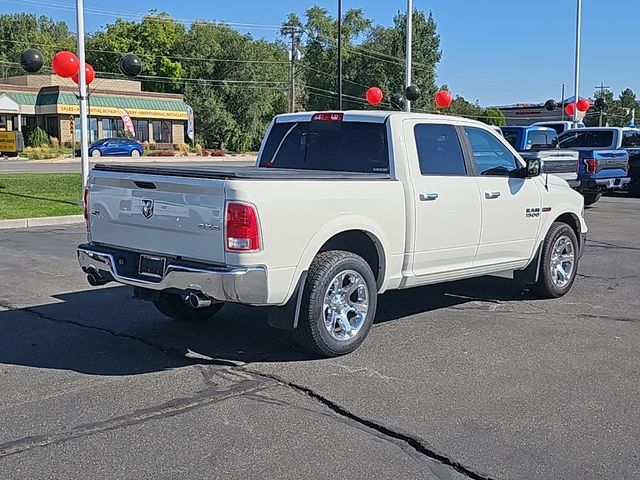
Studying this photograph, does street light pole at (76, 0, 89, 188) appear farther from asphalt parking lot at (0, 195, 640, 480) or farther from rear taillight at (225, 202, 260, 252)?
rear taillight at (225, 202, 260, 252)

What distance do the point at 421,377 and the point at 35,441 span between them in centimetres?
266

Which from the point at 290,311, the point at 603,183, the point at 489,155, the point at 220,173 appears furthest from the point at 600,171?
the point at 220,173

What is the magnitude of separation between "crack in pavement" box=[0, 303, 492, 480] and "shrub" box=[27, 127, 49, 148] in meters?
52.3

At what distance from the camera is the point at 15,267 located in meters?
10.1

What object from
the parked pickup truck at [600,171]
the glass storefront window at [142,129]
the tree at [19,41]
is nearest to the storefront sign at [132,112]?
the glass storefront window at [142,129]

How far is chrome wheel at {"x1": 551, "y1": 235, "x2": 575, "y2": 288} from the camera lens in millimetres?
8391

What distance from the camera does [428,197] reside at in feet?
21.9

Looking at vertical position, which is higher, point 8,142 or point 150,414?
point 8,142

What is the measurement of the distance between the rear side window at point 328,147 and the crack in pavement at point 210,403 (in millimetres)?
2179

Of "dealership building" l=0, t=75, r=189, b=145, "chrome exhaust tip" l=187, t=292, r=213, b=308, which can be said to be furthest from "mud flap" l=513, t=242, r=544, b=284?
"dealership building" l=0, t=75, r=189, b=145

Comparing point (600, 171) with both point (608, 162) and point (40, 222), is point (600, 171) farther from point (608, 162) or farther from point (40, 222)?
point (40, 222)

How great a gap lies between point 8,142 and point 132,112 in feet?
102

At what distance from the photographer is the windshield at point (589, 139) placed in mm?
21422

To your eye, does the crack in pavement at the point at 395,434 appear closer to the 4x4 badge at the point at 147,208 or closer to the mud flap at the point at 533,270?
the 4x4 badge at the point at 147,208
